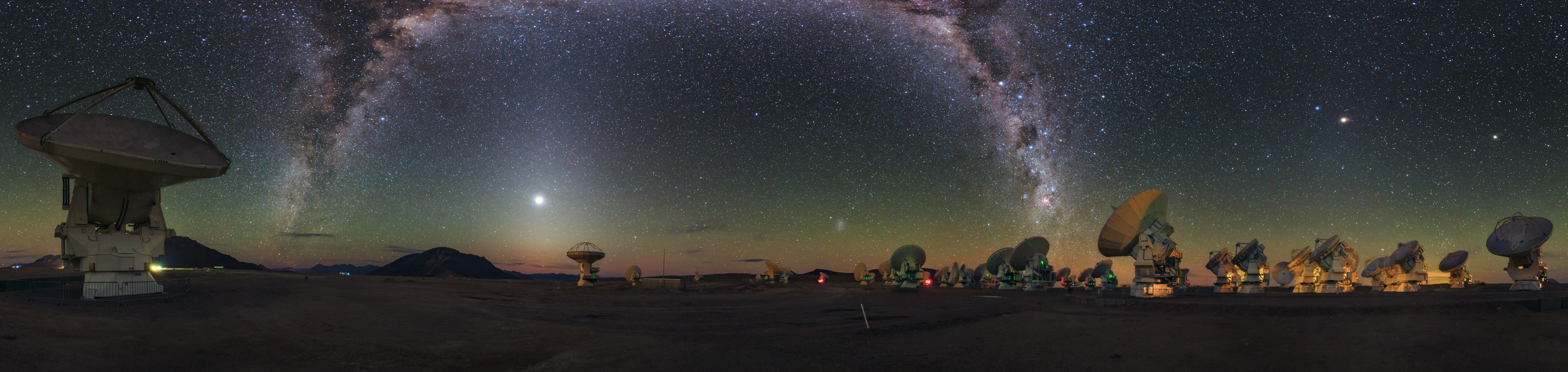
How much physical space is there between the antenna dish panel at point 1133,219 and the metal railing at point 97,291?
129 feet

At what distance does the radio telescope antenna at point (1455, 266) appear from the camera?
1918 inches

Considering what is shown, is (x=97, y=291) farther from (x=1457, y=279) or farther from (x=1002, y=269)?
(x=1457, y=279)

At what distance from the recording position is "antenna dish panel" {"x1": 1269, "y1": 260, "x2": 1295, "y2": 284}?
5966 cm

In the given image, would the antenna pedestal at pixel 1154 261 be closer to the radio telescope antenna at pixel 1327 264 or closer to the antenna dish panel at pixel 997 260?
the radio telescope antenna at pixel 1327 264

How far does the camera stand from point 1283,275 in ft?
197

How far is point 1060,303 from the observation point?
102 ft

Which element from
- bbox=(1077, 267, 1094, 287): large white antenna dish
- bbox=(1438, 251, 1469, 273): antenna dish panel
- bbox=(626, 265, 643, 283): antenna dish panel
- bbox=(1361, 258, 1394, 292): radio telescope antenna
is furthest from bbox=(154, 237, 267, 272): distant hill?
bbox=(1438, 251, 1469, 273): antenna dish panel

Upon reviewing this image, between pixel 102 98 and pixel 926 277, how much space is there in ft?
254

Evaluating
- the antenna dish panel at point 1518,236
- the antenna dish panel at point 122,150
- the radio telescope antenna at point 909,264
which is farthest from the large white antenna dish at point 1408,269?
the antenna dish panel at point 122,150

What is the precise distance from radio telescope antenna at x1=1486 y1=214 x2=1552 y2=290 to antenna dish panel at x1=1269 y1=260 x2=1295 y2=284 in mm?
21097

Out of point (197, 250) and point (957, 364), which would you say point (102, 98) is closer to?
point (957, 364)

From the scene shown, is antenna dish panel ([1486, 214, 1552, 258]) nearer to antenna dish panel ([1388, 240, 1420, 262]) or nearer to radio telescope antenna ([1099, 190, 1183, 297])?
antenna dish panel ([1388, 240, 1420, 262])

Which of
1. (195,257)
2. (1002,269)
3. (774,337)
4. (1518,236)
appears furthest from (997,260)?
(195,257)

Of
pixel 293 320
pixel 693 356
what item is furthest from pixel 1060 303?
pixel 293 320
